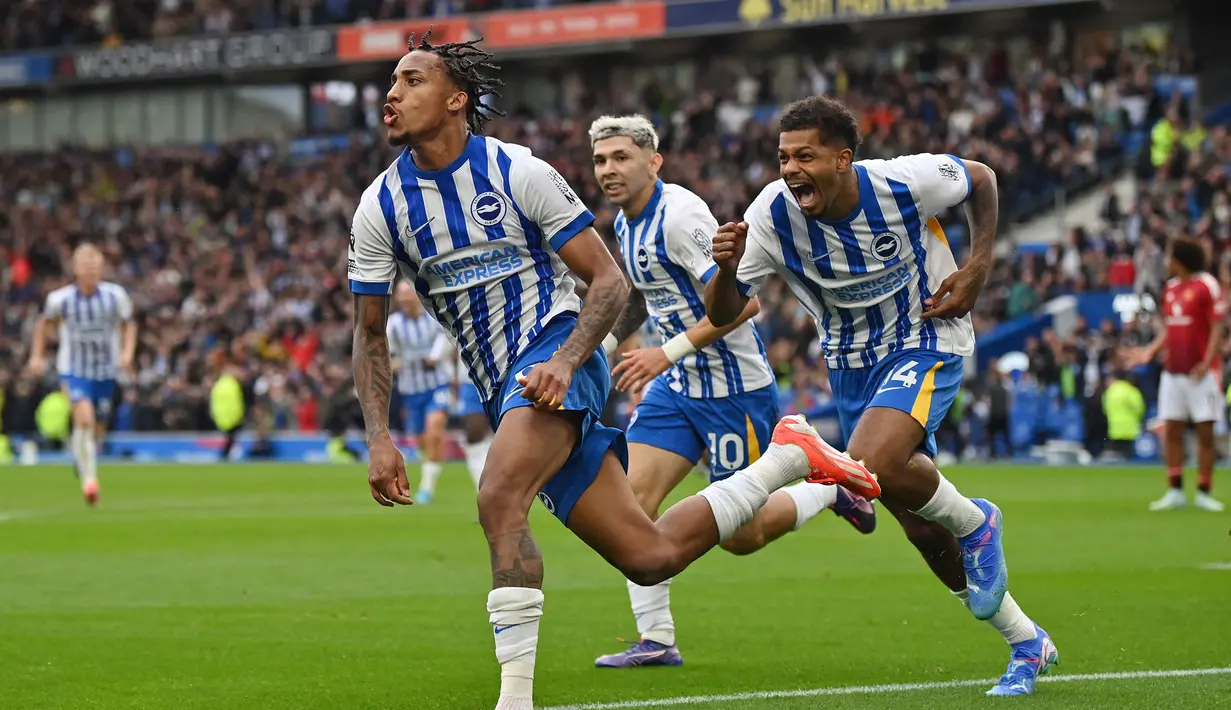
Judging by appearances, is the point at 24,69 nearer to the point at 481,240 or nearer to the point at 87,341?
the point at 87,341

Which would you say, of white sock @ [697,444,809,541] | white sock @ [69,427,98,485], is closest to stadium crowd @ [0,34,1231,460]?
white sock @ [69,427,98,485]

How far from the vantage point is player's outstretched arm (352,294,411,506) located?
571 cm

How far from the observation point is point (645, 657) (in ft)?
24.2

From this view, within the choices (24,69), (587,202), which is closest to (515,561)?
(587,202)

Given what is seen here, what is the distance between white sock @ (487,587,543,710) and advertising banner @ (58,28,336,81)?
39.8 m

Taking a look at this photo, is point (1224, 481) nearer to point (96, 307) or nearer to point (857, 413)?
point (96, 307)

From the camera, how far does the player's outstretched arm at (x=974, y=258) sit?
6457 millimetres

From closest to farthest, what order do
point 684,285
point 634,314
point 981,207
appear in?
1. point 981,207
2. point 684,285
3. point 634,314

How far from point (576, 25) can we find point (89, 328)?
79.1ft

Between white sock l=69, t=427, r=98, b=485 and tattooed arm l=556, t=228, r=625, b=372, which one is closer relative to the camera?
tattooed arm l=556, t=228, r=625, b=372

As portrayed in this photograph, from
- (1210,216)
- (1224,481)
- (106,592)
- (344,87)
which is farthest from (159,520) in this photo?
(344,87)

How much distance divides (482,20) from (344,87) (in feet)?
23.4

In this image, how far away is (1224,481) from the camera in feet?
65.7

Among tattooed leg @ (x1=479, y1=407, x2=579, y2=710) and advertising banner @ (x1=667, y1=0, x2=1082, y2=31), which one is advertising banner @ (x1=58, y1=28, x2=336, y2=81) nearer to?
advertising banner @ (x1=667, y1=0, x2=1082, y2=31)
